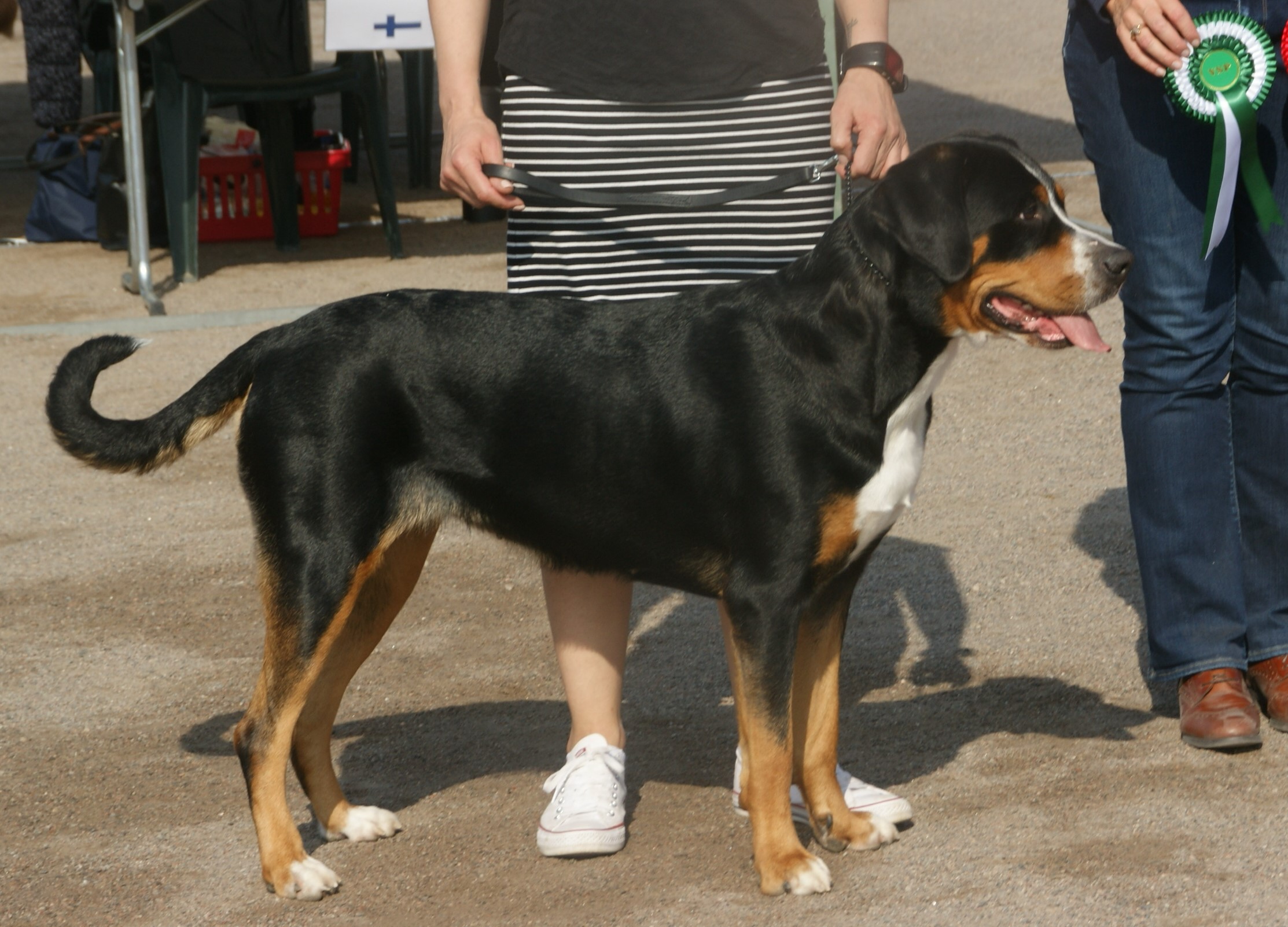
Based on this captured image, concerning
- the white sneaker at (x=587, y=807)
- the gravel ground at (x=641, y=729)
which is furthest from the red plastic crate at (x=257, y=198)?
the white sneaker at (x=587, y=807)

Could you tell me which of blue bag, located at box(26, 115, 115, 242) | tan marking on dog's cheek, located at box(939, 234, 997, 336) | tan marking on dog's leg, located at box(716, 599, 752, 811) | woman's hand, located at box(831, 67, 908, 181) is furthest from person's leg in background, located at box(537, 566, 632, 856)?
blue bag, located at box(26, 115, 115, 242)

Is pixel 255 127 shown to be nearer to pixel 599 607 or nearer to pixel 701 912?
pixel 599 607

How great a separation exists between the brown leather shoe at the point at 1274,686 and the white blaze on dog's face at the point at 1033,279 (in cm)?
129

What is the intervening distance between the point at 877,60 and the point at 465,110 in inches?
34.5

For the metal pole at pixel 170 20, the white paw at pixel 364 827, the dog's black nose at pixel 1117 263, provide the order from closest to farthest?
the dog's black nose at pixel 1117 263
the white paw at pixel 364 827
the metal pole at pixel 170 20

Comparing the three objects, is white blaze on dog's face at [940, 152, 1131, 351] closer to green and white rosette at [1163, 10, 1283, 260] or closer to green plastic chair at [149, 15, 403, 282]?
green and white rosette at [1163, 10, 1283, 260]

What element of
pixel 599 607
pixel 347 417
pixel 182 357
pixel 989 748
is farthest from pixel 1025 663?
pixel 182 357

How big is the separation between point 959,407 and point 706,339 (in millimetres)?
3523

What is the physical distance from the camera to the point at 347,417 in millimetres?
3055

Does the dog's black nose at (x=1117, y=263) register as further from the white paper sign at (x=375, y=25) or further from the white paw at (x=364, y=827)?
the white paper sign at (x=375, y=25)

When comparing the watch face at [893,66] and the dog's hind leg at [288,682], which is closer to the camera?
the dog's hind leg at [288,682]

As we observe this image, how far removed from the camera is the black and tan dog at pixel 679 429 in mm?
2949

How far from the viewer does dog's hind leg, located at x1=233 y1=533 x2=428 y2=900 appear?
3074mm

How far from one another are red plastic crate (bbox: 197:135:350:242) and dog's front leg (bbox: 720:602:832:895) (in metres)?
7.02
